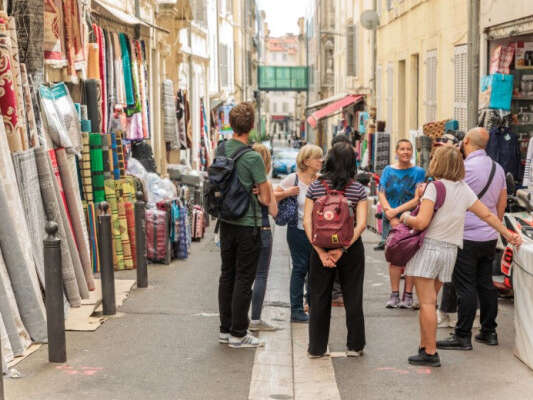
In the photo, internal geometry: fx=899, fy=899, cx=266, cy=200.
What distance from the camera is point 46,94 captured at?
8688 millimetres

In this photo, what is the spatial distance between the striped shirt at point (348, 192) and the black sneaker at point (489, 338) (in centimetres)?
156

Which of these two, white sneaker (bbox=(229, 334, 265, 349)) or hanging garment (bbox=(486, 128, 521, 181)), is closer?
white sneaker (bbox=(229, 334, 265, 349))

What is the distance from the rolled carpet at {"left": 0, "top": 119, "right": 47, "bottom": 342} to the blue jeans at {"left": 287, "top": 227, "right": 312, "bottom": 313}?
2.18 meters

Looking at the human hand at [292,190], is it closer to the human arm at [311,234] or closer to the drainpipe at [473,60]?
the human arm at [311,234]

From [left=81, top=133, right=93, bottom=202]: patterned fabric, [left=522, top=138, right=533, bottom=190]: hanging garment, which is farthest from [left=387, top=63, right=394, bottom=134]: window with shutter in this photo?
[left=81, top=133, right=93, bottom=202]: patterned fabric

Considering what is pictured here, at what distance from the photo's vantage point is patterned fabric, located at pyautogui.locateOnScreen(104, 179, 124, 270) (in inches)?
410

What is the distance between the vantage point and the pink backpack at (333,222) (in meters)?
6.26

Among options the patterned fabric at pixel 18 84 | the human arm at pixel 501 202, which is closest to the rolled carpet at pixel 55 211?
the patterned fabric at pixel 18 84

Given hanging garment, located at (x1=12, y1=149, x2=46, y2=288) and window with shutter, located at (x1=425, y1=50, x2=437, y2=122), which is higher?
window with shutter, located at (x1=425, y1=50, x2=437, y2=122)

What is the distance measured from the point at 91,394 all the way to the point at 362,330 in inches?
81.4

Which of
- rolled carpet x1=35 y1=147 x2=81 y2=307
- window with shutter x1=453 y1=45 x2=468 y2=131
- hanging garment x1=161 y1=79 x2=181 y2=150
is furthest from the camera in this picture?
hanging garment x1=161 y1=79 x2=181 y2=150

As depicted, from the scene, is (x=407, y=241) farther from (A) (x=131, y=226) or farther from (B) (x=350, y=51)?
(B) (x=350, y=51)

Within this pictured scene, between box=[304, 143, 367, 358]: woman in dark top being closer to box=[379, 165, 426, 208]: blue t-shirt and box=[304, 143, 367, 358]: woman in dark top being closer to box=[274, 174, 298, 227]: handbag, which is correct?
box=[274, 174, 298, 227]: handbag

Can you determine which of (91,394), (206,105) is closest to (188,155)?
(206,105)
